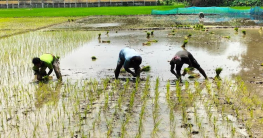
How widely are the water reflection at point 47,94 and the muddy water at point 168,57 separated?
2.90 ft

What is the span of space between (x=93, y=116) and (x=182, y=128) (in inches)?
49.7

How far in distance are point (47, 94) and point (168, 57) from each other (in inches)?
173

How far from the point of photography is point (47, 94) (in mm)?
5734

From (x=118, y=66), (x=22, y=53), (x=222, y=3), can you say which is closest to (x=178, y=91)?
(x=118, y=66)

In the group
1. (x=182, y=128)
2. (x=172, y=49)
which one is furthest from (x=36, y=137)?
(x=172, y=49)

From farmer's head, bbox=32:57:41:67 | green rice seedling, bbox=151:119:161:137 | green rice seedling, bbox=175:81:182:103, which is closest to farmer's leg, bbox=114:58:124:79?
green rice seedling, bbox=175:81:182:103

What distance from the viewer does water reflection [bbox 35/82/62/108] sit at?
528 centimetres

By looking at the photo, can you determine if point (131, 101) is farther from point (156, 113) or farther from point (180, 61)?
point (180, 61)

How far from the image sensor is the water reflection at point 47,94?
5.28 metres

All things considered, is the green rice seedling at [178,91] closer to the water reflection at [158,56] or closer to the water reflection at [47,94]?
the water reflection at [158,56]

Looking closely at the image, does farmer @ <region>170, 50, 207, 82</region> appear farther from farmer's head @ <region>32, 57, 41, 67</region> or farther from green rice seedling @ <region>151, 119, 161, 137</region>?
farmer's head @ <region>32, 57, 41, 67</region>

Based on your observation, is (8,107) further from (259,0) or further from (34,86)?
(259,0)

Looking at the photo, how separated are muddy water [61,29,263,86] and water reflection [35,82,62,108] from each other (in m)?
0.88

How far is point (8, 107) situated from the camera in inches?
199
